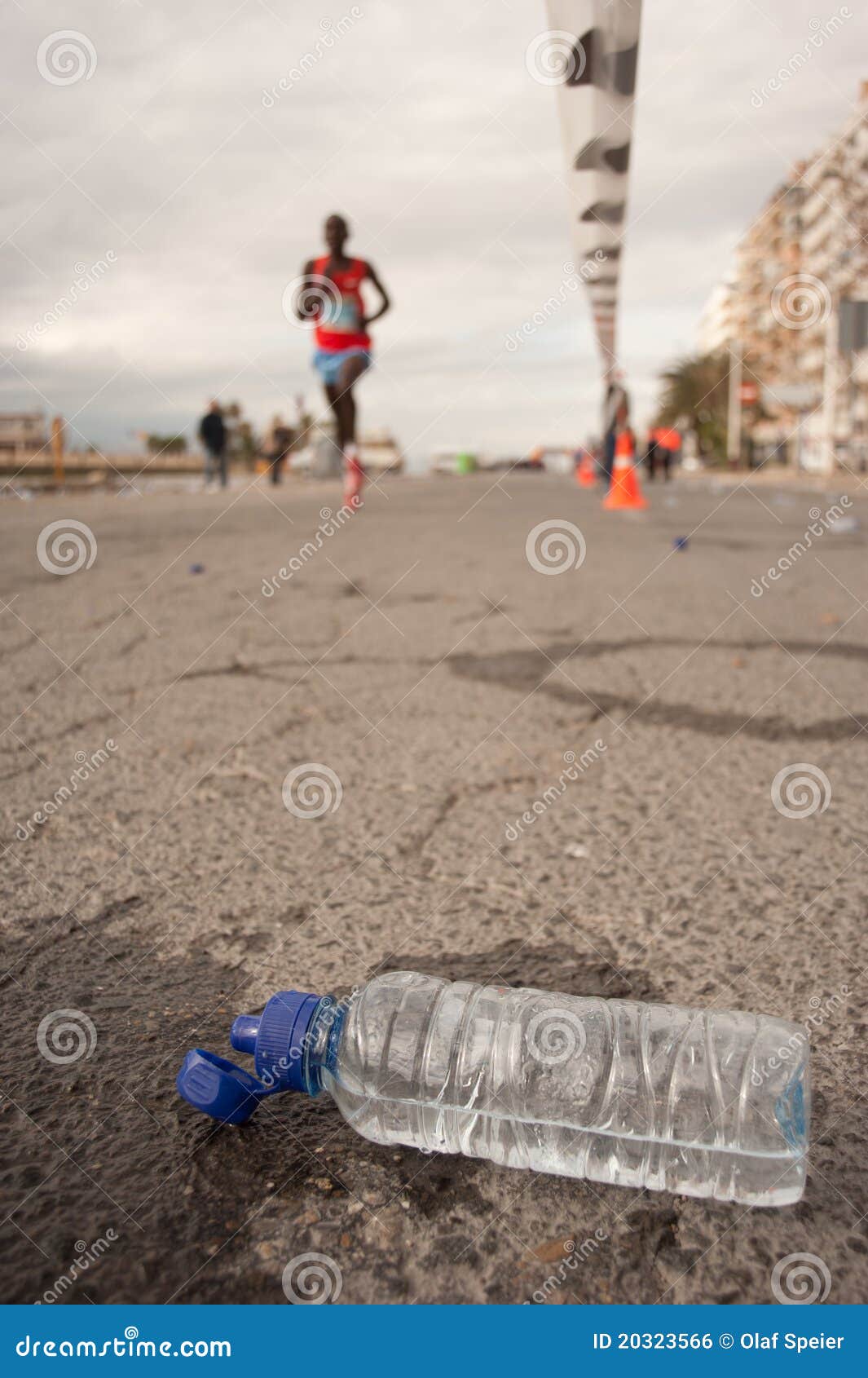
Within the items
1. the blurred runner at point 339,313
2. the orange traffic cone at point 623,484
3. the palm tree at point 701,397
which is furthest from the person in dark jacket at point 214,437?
the palm tree at point 701,397

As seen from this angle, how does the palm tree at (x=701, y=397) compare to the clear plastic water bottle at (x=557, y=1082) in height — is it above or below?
above

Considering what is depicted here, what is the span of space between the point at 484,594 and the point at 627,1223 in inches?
194

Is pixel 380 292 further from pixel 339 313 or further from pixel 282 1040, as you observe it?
pixel 282 1040

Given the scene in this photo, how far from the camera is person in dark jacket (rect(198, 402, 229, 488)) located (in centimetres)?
2058

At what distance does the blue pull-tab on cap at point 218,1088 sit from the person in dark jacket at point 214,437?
1961 cm

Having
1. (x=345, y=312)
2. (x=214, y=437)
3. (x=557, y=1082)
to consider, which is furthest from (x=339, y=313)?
(x=214, y=437)

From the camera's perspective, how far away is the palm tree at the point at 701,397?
245ft

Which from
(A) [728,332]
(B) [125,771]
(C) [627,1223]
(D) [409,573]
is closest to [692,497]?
(D) [409,573]

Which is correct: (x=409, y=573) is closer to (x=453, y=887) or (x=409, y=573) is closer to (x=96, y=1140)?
(x=453, y=887)

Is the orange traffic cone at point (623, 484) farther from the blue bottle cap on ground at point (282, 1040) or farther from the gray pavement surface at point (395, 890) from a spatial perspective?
the blue bottle cap on ground at point (282, 1040)

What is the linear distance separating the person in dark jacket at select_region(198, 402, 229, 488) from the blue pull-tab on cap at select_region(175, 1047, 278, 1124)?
772 inches

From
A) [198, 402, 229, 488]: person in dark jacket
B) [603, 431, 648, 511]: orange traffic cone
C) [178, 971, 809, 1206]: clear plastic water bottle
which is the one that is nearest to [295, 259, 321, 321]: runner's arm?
[603, 431, 648, 511]: orange traffic cone

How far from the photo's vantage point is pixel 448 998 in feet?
5.54

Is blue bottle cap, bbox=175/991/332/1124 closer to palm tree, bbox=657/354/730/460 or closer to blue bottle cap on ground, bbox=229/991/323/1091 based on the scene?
blue bottle cap on ground, bbox=229/991/323/1091
